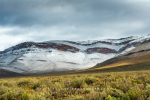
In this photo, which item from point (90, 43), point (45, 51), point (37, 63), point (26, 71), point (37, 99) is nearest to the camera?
point (37, 99)

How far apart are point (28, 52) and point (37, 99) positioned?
525 feet

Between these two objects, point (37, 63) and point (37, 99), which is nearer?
point (37, 99)

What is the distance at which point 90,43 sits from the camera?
199875mm

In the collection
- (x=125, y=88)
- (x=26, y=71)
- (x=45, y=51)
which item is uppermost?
(x=45, y=51)

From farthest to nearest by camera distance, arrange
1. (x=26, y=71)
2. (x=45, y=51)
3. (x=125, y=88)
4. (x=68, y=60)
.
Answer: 1. (x=45, y=51)
2. (x=68, y=60)
3. (x=26, y=71)
4. (x=125, y=88)

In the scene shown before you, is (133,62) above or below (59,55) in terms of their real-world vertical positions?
below

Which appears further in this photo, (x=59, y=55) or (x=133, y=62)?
(x=59, y=55)

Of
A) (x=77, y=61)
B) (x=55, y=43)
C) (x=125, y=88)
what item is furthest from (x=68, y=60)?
(x=125, y=88)

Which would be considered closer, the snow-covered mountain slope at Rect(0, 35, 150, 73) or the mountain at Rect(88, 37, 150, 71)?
the mountain at Rect(88, 37, 150, 71)

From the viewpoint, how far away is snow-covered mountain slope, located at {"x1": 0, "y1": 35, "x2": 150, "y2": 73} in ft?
441

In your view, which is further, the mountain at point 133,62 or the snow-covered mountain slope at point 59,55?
the snow-covered mountain slope at point 59,55

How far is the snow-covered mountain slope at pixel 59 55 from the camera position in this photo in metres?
134

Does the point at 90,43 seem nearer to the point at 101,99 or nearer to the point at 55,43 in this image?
the point at 55,43

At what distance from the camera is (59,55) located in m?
161
